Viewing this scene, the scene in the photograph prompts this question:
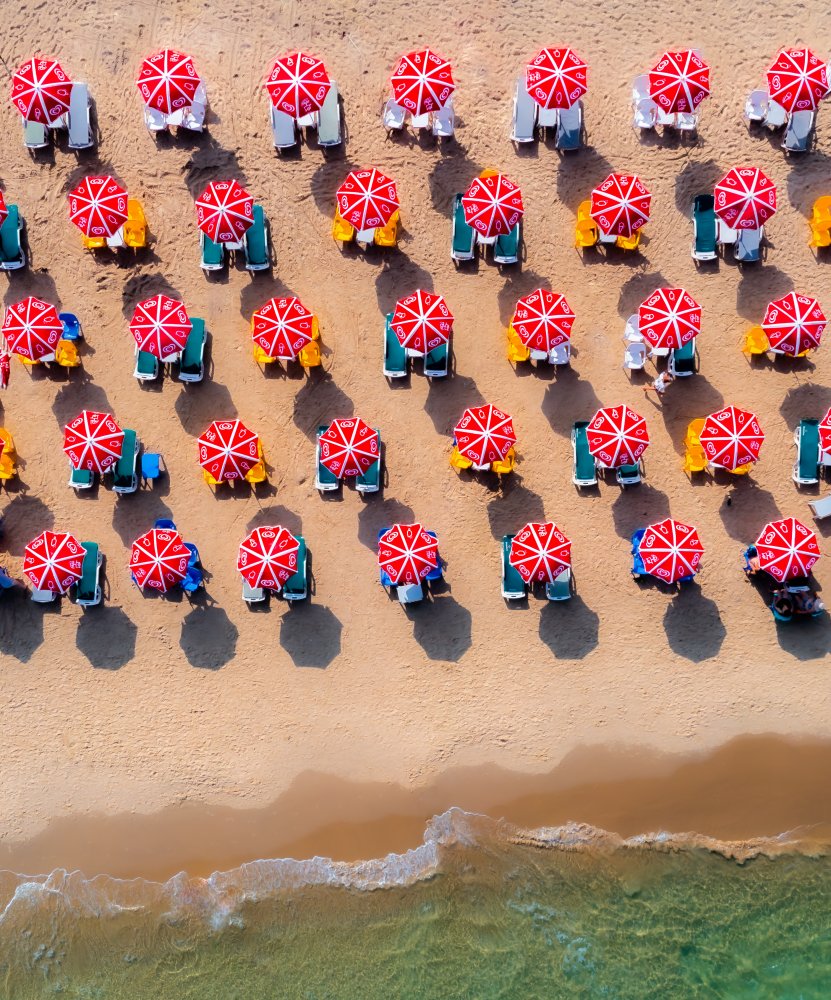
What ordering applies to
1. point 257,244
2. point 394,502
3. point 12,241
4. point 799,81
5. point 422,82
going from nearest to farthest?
1. point 799,81
2. point 422,82
3. point 257,244
4. point 12,241
5. point 394,502

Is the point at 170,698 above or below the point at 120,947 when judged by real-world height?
above

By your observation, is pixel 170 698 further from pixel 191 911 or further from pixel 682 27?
pixel 682 27

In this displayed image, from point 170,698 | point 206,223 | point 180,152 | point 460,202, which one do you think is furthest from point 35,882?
point 460,202

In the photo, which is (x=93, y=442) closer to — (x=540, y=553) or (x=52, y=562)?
(x=52, y=562)

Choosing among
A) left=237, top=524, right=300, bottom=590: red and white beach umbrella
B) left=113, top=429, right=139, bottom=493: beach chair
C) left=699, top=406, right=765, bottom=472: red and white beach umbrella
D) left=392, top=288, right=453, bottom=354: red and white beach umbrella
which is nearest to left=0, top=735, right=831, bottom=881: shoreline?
left=237, top=524, right=300, bottom=590: red and white beach umbrella

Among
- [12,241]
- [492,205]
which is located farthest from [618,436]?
[12,241]

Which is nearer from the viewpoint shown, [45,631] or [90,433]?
[90,433]
